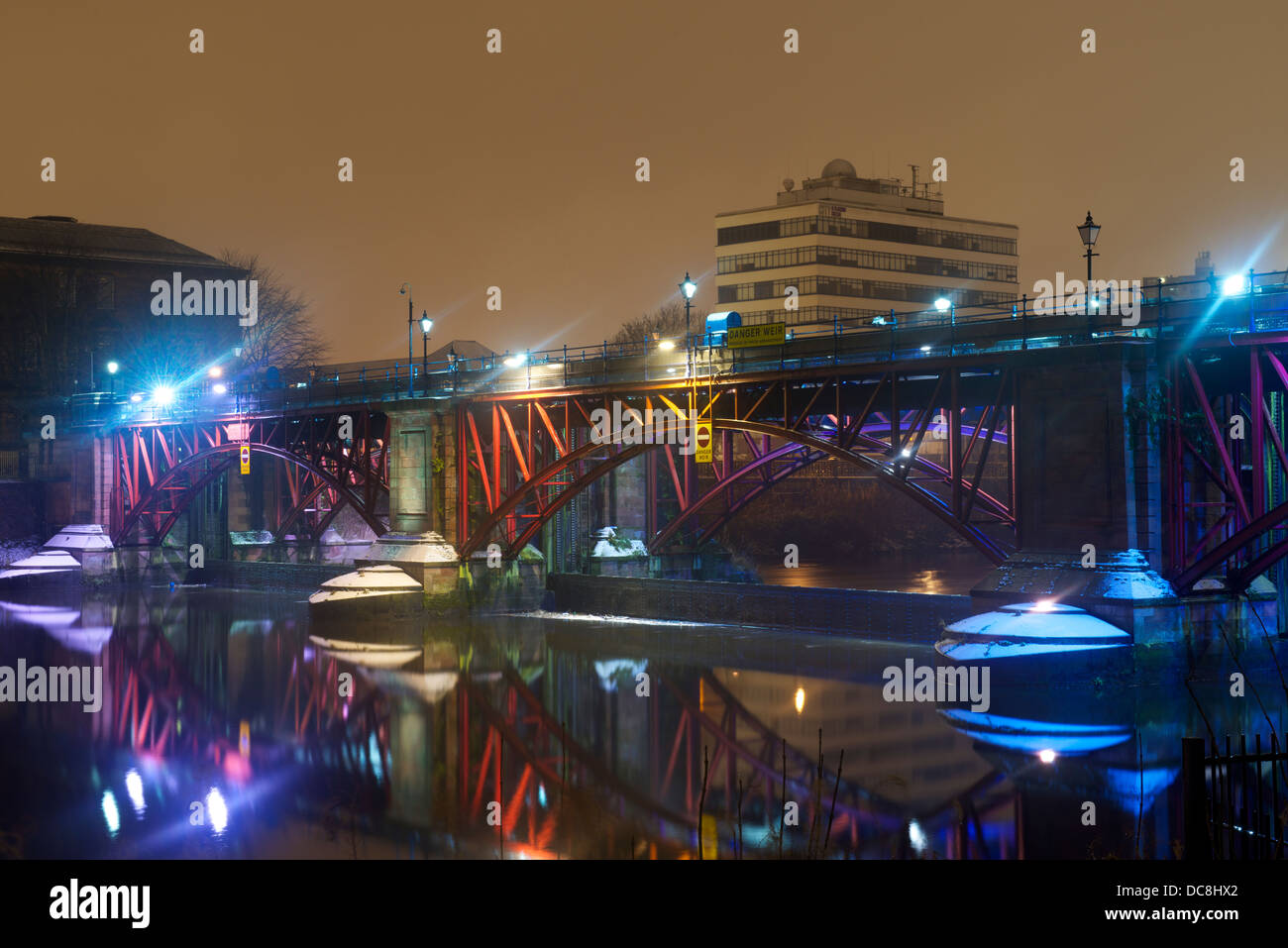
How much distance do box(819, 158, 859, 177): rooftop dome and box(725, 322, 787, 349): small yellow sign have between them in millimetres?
77821

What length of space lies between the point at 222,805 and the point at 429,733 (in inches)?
279

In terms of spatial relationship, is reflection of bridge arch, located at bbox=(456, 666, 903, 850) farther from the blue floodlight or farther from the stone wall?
the blue floodlight

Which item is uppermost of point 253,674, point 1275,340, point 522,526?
point 1275,340

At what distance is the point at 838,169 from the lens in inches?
4510

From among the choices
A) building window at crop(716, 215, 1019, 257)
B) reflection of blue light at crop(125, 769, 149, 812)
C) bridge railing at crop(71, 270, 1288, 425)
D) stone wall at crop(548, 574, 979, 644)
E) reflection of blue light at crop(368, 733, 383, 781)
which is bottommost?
reflection of blue light at crop(368, 733, 383, 781)

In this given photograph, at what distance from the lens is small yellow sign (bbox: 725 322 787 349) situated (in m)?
39.1

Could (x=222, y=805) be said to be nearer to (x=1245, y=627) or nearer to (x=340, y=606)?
(x=1245, y=627)

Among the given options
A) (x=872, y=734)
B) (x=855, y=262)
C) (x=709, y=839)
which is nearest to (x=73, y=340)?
(x=855, y=262)

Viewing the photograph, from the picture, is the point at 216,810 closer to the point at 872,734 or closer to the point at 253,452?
the point at 872,734

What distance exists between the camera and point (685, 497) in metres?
47.9

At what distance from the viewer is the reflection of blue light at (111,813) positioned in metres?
21.4

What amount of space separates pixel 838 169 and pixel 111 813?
329ft

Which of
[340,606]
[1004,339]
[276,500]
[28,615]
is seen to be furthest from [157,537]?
[1004,339]

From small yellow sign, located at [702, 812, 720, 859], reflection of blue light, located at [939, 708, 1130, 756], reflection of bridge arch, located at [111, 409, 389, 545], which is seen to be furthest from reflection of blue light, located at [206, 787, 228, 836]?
reflection of bridge arch, located at [111, 409, 389, 545]
